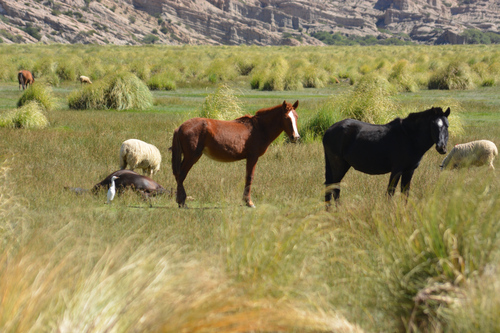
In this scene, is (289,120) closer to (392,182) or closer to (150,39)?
(392,182)

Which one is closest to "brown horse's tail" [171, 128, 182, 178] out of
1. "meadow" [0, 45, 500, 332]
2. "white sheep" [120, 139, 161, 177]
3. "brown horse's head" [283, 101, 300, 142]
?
"meadow" [0, 45, 500, 332]

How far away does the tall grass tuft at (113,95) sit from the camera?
920 inches

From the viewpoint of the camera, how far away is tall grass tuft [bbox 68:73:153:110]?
23375 mm

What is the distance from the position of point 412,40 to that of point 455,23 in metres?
21.9

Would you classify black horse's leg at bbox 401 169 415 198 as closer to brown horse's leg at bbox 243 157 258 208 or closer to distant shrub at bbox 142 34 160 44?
brown horse's leg at bbox 243 157 258 208

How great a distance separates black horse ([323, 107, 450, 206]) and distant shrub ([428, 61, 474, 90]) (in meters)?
27.6

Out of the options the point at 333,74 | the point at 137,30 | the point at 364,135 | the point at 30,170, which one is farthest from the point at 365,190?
the point at 137,30

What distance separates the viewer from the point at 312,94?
102 ft

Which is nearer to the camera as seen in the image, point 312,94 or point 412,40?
point 312,94

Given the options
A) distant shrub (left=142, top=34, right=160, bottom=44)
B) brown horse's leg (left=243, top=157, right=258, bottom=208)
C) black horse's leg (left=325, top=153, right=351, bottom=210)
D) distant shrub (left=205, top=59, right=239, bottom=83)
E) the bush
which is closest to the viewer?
black horse's leg (left=325, top=153, right=351, bottom=210)

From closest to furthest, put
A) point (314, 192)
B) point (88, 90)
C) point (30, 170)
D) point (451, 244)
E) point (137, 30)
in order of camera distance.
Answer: point (451, 244), point (314, 192), point (30, 170), point (88, 90), point (137, 30)

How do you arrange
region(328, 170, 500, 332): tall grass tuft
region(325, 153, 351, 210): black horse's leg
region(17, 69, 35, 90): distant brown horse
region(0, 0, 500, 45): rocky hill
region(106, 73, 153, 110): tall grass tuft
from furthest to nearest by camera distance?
region(0, 0, 500, 45): rocky hill, region(17, 69, 35, 90): distant brown horse, region(106, 73, 153, 110): tall grass tuft, region(325, 153, 351, 210): black horse's leg, region(328, 170, 500, 332): tall grass tuft

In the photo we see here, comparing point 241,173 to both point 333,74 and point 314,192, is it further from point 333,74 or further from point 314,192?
point 333,74

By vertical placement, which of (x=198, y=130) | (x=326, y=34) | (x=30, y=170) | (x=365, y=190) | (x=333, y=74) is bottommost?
(x=326, y=34)
